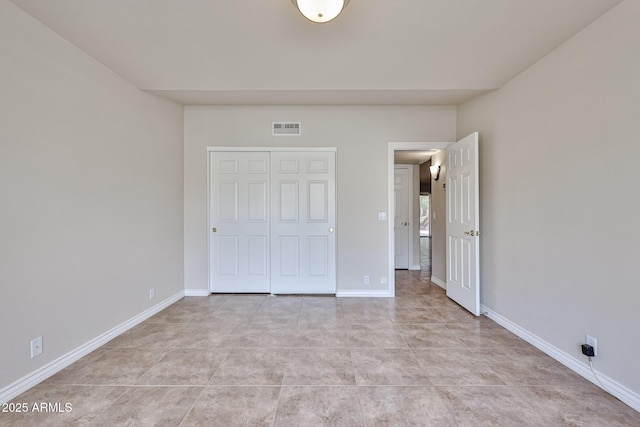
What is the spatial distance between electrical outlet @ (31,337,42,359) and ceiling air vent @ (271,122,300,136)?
3008 millimetres

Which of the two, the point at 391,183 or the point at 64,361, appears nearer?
the point at 64,361

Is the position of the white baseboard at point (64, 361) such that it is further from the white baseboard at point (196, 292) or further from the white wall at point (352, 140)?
the white wall at point (352, 140)

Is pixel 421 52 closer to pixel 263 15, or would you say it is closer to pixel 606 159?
pixel 263 15

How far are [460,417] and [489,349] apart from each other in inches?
39.3

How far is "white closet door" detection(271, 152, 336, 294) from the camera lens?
3.72 meters

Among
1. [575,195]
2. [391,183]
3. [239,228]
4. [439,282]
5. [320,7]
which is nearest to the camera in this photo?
[320,7]

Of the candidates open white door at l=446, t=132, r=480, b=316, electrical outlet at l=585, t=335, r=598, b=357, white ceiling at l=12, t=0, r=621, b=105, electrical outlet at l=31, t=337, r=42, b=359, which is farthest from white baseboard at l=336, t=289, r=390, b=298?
electrical outlet at l=31, t=337, r=42, b=359

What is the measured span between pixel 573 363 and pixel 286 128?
3708 mm

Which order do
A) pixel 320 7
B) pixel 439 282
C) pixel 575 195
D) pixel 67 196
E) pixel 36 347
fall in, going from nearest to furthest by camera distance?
pixel 320 7 → pixel 36 347 → pixel 575 195 → pixel 67 196 → pixel 439 282

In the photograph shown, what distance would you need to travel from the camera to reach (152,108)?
3.09 metres

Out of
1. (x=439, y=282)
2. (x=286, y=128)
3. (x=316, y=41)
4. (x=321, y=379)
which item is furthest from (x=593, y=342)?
(x=286, y=128)

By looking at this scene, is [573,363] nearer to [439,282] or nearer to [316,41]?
[439,282]

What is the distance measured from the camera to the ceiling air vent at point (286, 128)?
12.0 ft

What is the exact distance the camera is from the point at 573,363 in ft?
6.64
